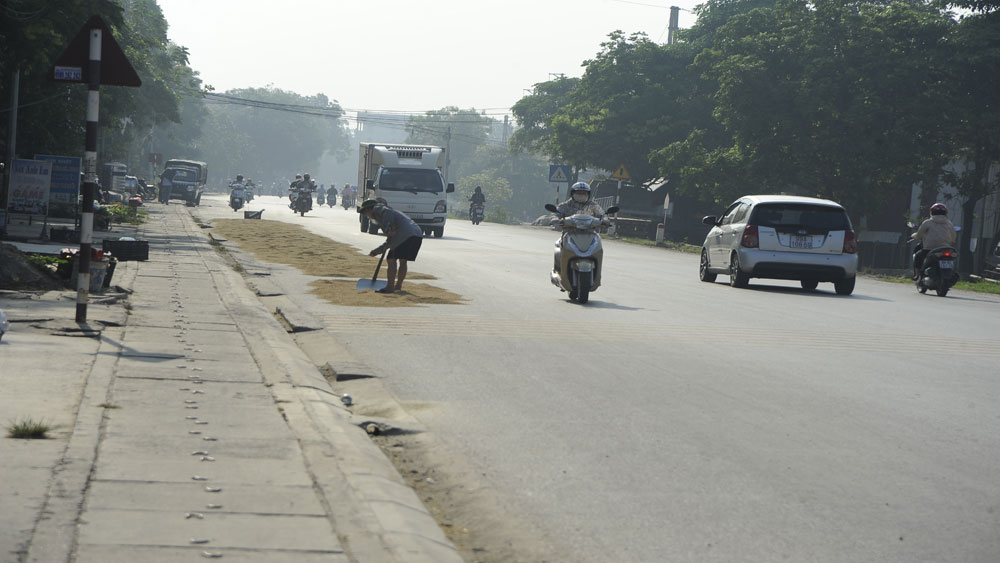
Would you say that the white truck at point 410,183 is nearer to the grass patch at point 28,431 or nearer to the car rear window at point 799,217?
the car rear window at point 799,217

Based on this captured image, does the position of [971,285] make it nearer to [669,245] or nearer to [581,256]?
[581,256]

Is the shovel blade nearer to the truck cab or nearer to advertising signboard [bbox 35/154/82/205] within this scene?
advertising signboard [bbox 35/154/82/205]

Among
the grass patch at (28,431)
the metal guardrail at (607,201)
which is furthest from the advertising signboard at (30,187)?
the metal guardrail at (607,201)

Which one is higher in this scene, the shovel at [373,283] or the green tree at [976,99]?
the green tree at [976,99]

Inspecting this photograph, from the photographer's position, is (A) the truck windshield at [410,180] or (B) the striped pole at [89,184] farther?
(A) the truck windshield at [410,180]

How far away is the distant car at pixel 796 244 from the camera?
65.6ft

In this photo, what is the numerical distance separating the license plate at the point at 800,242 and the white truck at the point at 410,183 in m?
16.6

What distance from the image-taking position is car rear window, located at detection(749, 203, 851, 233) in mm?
20172

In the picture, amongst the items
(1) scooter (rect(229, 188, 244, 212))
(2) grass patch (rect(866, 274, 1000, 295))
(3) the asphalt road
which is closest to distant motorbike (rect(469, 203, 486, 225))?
(1) scooter (rect(229, 188, 244, 212))

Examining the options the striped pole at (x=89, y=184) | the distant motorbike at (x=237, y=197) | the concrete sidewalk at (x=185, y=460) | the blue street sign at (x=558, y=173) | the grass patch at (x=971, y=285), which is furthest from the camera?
the distant motorbike at (x=237, y=197)

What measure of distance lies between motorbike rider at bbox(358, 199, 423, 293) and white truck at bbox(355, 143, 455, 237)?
1935 cm

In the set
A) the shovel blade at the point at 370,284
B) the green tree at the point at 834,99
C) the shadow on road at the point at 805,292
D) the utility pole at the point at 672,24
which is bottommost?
the shovel blade at the point at 370,284

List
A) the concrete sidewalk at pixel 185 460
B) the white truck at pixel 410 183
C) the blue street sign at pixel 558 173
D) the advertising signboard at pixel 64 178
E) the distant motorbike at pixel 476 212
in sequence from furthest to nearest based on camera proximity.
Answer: the distant motorbike at pixel 476 212, the blue street sign at pixel 558 173, the white truck at pixel 410 183, the advertising signboard at pixel 64 178, the concrete sidewalk at pixel 185 460

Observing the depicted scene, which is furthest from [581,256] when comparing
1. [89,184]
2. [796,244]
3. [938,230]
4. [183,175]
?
[183,175]
